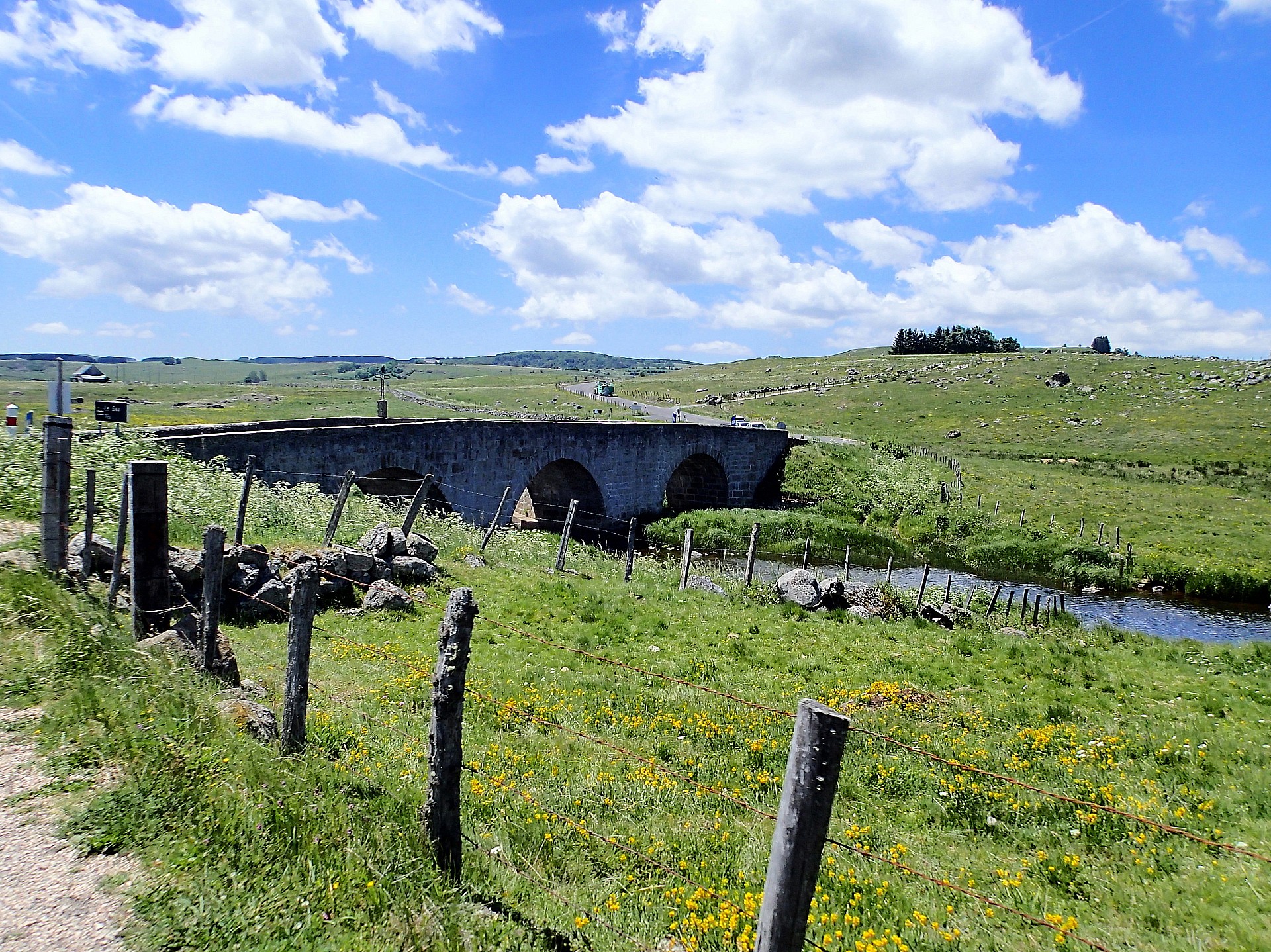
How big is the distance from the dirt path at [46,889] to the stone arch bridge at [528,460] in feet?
47.9

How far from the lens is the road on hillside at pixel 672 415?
4919 centimetres

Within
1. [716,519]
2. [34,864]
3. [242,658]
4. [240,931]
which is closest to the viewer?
[240,931]

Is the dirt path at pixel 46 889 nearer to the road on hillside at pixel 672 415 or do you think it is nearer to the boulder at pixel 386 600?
the boulder at pixel 386 600

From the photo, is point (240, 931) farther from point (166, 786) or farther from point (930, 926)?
point (930, 926)

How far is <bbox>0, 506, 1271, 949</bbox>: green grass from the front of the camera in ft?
13.6

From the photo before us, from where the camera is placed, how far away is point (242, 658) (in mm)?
8469

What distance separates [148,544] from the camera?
7121 mm

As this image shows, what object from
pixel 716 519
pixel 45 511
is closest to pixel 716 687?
pixel 45 511

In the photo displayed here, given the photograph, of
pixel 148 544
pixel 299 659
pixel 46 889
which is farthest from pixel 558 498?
pixel 46 889

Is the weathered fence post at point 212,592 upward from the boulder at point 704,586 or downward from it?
upward

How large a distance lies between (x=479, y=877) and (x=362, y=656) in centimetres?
570

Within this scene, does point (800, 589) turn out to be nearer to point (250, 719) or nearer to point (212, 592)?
point (212, 592)

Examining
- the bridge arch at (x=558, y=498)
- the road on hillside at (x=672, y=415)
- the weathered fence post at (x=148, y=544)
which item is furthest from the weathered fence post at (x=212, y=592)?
the road on hillside at (x=672, y=415)

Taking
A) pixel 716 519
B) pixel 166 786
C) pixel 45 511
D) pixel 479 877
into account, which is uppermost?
pixel 45 511
